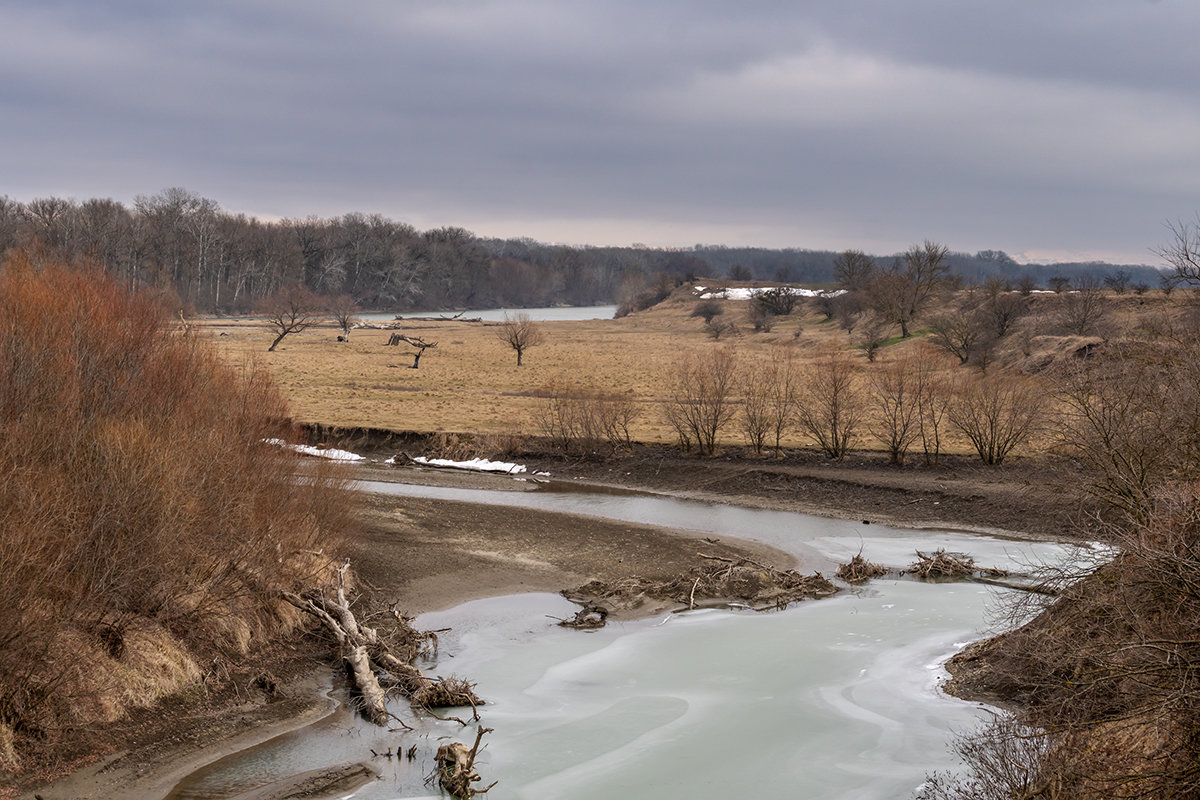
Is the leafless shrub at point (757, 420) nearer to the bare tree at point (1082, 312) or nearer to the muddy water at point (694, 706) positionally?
the muddy water at point (694, 706)

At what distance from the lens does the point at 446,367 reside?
202 feet

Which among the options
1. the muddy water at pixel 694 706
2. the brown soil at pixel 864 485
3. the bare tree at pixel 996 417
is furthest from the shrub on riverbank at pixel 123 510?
the bare tree at pixel 996 417

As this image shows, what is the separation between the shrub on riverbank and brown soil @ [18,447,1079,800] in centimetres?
69

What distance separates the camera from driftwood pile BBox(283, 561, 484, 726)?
45.4ft

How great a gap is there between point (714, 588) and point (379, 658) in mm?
7902

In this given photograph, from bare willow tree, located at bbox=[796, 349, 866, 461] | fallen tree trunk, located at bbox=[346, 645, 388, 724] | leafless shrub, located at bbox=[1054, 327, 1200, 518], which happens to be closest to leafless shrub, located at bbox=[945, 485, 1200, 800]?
leafless shrub, located at bbox=[1054, 327, 1200, 518]

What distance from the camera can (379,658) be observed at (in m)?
15.1

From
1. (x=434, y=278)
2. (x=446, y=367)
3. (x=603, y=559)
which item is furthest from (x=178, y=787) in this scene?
(x=434, y=278)

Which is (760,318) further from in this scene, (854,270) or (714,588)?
(714,588)

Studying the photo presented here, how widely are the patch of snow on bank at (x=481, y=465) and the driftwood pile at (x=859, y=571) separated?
15026 mm

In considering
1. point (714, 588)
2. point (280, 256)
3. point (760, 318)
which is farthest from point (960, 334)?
point (280, 256)

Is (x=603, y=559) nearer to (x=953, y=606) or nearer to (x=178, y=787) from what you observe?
(x=953, y=606)

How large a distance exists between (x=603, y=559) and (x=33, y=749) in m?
13.4

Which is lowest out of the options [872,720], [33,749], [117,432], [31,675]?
[872,720]
